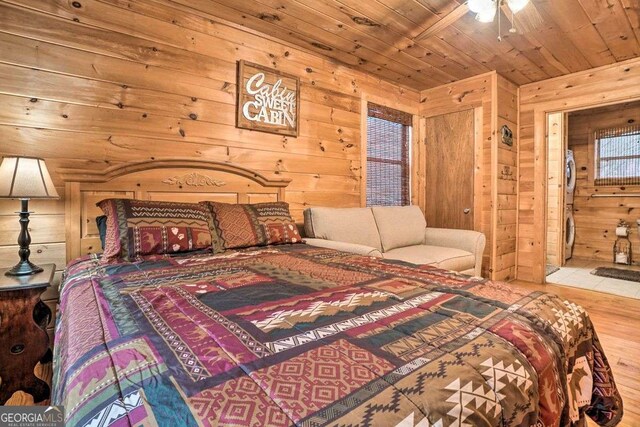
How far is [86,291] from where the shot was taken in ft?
3.95

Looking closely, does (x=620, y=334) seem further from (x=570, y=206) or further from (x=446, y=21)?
(x=570, y=206)

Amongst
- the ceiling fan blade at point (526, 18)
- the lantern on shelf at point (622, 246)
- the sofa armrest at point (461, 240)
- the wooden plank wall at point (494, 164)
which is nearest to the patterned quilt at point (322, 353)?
the sofa armrest at point (461, 240)

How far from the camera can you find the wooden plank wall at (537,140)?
11.6ft

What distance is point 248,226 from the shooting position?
7.09 feet

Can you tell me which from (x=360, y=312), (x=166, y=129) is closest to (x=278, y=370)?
(x=360, y=312)

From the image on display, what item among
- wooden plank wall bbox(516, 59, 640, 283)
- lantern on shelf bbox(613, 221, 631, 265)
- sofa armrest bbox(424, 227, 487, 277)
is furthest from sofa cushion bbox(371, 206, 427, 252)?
lantern on shelf bbox(613, 221, 631, 265)

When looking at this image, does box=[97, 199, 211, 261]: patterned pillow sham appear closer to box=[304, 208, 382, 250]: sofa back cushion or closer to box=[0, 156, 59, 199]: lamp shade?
box=[0, 156, 59, 199]: lamp shade

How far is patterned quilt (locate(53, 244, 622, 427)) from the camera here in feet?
1.85

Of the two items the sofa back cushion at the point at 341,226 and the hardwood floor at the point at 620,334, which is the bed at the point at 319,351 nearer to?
the hardwood floor at the point at 620,334

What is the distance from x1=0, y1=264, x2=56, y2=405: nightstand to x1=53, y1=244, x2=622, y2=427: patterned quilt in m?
0.30

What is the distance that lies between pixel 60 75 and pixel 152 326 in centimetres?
188

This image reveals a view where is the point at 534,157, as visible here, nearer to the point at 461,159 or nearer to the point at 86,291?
the point at 461,159

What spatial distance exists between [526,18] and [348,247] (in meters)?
2.24

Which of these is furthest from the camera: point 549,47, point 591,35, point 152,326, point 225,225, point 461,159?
point 461,159
